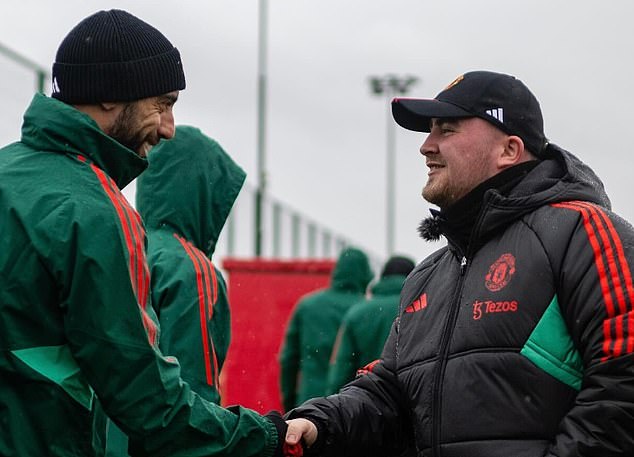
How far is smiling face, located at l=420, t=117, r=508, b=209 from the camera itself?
15.6 feet

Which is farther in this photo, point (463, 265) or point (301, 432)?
point (301, 432)

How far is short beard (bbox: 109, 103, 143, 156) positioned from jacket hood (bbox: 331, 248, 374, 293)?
25.3 feet

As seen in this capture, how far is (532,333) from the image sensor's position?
4230mm

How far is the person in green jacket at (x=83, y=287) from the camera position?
3.78 m

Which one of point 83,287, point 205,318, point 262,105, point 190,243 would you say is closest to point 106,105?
point 83,287

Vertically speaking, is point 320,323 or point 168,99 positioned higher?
point 168,99

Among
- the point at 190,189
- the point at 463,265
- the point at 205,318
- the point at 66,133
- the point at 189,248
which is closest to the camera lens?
the point at 66,133

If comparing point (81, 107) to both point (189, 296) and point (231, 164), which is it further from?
point (231, 164)

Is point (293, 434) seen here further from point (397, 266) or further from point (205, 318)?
point (397, 266)

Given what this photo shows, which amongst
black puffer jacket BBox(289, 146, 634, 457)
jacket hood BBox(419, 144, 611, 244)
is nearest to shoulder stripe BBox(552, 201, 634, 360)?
black puffer jacket BBox(289, 146, 634, 457)

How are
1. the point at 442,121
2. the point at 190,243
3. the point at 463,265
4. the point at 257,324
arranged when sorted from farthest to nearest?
the point at 257,324
the point at 190,243
the point at 442,121
the point at 463,265

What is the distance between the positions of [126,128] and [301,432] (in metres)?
1.26

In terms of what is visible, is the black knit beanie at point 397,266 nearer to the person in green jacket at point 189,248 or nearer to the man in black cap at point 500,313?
the person in green jacket at point 189,248

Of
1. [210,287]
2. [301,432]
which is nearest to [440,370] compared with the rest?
[301,432]
